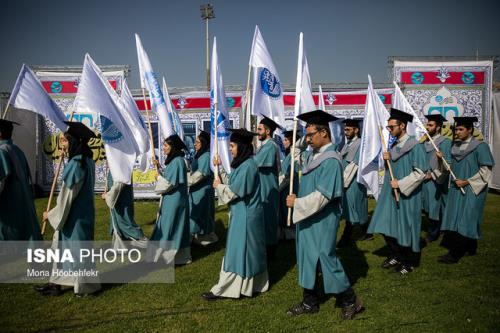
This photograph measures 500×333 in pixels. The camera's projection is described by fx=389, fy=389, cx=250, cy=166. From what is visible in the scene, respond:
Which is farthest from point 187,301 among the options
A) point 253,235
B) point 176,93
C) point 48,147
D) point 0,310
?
point 48,147

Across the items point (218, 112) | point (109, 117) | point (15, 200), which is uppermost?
point (218, 112)

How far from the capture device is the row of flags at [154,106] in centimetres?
505

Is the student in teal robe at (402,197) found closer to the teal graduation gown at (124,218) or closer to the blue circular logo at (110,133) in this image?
the blue circular logo at (110,133)

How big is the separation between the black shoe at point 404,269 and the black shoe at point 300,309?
6.27 feet

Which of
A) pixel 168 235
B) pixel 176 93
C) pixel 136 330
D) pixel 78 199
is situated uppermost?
pixel 176 93

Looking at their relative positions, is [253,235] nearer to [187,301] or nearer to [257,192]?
[257,192]

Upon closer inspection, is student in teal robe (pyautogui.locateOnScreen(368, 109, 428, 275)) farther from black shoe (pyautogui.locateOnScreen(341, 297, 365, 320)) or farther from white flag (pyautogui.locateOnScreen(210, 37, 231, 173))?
white flag (pyautogui.locateOnScreen(210, 37, 231, 173))

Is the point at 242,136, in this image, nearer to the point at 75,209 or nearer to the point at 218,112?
the point at 218,112

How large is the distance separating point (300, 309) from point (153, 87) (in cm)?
406

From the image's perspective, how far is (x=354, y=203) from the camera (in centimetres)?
736

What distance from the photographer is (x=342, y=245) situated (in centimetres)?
724

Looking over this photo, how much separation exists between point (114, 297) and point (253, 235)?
191cm

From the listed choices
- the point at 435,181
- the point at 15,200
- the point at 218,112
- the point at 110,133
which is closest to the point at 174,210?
the point at 110,133

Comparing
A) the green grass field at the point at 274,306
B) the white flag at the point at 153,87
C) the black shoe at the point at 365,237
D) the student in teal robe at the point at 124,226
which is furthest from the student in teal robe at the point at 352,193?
the student in teal robe at the point at 124,226
